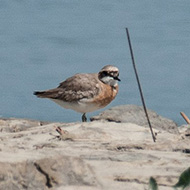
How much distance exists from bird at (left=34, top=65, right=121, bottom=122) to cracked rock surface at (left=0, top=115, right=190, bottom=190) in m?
2.75

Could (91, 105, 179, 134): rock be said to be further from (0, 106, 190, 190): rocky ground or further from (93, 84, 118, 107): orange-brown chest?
(0, 106, 190, 190): rocky ground

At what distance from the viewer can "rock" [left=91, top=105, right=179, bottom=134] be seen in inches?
417

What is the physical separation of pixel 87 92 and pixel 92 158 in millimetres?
5223

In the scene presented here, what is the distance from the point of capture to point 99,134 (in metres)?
8.17

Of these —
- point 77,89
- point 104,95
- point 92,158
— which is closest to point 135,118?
point 104,95

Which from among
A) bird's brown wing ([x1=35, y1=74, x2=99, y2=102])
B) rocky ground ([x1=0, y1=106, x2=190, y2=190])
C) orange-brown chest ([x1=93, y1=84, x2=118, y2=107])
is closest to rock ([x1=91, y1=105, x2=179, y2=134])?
orange-brown chest ([x1=93, y1=84, x2=118, y2=107])

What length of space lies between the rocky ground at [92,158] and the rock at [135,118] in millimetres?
1532

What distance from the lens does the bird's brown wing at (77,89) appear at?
11.5m

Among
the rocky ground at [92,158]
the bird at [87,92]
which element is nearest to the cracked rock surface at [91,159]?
the rocky ground at [92,158]

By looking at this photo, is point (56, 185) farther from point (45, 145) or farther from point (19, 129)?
point (19, 129)

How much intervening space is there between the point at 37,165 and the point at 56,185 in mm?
299

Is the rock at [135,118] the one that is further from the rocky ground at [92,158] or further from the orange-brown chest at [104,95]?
the rocky ground at [92,158]

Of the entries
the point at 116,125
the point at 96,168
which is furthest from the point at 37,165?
the point at 116,125

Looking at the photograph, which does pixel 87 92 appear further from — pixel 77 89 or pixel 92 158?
pixel 92 158
